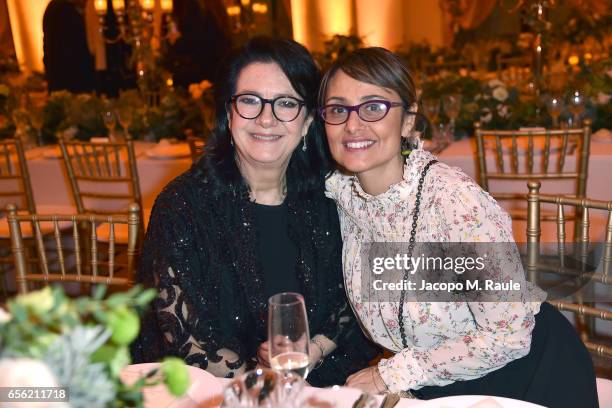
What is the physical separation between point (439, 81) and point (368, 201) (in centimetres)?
295

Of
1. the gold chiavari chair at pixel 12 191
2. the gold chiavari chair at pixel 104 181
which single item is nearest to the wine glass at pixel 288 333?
the gold chiavari chair at pixel 104 181

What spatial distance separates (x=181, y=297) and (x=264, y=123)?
52 centimetres

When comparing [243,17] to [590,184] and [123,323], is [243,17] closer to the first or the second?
[590,184]

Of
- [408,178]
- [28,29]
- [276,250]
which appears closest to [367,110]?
[408,178]

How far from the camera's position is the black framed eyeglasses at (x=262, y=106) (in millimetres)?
1854

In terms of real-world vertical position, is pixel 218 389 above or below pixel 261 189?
below

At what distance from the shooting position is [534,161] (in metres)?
3.57

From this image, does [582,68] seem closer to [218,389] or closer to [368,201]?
[368,201]

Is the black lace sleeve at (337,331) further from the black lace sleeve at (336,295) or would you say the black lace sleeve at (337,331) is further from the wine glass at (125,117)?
the wine glass at (125,117)

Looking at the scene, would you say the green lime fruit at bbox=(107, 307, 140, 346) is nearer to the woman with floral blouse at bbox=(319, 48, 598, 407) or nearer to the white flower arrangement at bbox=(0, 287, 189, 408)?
the white flower arrangement at bbox=(0, 287, 189, 408)

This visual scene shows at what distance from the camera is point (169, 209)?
5.96 ft

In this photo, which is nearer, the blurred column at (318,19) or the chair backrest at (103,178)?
the chair backrest at (103,178)

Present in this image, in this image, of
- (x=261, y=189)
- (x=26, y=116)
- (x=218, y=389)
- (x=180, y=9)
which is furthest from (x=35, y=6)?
(x=218, y=389)

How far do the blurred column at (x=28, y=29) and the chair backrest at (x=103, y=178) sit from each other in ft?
19.6
